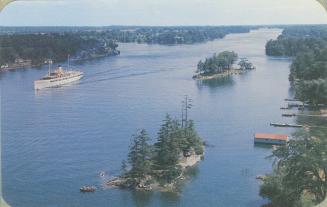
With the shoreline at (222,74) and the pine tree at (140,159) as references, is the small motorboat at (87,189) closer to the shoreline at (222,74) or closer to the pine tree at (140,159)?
the pine tree at (140,159)

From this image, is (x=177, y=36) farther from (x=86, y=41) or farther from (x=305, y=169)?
(x=305, y=169)

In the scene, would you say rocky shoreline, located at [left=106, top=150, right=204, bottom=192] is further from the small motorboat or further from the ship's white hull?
the ship's white hull

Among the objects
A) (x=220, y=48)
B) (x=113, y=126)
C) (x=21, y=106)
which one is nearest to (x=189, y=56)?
(x=220, y=48)

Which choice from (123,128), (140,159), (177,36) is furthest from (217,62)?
(140,159)

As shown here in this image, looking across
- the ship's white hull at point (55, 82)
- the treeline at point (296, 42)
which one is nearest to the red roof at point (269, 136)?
the ship's white hull at point (55, 82)

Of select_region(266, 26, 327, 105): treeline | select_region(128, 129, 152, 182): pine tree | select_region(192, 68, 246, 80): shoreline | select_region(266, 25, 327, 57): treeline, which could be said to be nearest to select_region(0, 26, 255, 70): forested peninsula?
select_region(192, 68, 246, 80): shoreline

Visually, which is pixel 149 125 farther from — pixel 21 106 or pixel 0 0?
pixel 0 0
